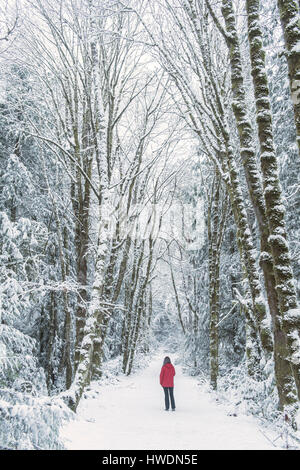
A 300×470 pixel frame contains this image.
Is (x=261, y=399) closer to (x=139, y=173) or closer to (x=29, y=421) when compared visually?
(x=29, y=421)


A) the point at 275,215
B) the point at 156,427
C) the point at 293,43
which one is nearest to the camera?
the point at 293,43

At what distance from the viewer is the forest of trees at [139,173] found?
172 inches

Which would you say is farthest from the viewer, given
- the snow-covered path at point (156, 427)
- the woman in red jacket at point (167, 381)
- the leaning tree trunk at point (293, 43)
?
the woman in red jacket at point (167, 381)

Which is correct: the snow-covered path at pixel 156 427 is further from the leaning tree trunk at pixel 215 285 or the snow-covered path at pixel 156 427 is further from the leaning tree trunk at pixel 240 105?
the leaning tree trunk at pixel 240 105

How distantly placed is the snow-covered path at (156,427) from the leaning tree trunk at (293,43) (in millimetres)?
4665

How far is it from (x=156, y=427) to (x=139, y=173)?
638 cm

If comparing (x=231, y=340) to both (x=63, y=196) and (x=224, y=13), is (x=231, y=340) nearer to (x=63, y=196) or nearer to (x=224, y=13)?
(x=63, y=196)

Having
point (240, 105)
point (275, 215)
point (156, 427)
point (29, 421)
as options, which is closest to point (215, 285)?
point (156, 427)

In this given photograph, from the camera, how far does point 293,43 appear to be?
3.71 metres

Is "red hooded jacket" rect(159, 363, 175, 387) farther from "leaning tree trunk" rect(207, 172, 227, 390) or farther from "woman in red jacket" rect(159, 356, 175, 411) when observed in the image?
"leaning tree trunk" rect(207, 172, 227, 390)

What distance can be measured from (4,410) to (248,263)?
506cm

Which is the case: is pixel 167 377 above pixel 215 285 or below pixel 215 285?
below

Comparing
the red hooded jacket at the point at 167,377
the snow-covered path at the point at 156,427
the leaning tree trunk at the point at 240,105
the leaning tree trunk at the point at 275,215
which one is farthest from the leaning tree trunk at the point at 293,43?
the red hooded jacket at the point at 167,377

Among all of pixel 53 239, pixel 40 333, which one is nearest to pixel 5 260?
pixel 53 239
